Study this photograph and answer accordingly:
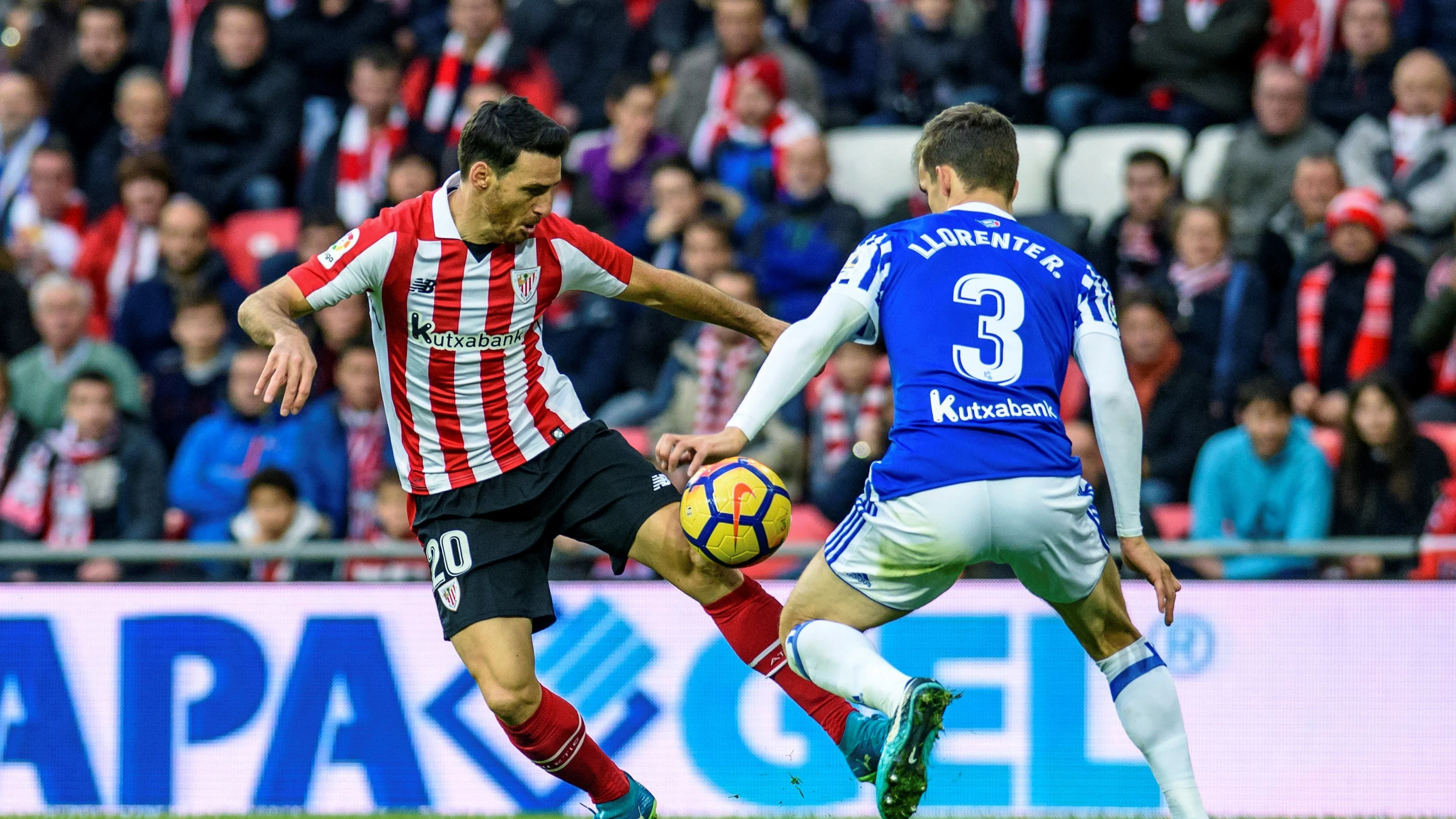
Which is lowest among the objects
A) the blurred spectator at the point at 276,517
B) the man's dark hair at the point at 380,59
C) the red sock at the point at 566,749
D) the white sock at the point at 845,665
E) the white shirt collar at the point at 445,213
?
the red sock at the point at 566,749

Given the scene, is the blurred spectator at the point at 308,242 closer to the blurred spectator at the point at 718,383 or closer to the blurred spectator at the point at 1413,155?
the blurred spectator at the point at 718,383

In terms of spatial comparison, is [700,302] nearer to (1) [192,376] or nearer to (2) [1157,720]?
(2) [1157,720]

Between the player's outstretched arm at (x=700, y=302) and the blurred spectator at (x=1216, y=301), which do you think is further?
the blurred spectator at (x=1216, y=301)

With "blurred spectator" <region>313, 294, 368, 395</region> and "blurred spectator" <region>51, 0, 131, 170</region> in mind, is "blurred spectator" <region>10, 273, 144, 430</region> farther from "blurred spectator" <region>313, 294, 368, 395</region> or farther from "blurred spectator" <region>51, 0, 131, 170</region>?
"blurred spectator" <region>51, 0, 131, 170</region>

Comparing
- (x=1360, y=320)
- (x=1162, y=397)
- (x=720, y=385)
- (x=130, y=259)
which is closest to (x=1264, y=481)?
(x=1162, y=397)

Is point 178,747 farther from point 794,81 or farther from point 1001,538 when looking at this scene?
point 794,81

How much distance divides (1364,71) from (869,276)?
290 inches

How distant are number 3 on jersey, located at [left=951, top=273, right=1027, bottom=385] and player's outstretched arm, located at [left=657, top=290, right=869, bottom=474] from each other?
322 millimetres

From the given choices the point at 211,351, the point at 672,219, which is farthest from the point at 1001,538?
the point at 211,351

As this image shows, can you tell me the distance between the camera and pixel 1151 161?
36.1ft

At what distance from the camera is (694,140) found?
1263cm

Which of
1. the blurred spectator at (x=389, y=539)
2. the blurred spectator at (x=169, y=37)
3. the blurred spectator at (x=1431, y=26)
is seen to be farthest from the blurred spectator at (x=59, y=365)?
the blurred spectator at (x=1431, y=26)

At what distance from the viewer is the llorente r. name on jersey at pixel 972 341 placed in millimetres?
5410

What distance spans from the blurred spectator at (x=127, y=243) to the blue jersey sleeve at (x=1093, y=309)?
8249 millimetres
